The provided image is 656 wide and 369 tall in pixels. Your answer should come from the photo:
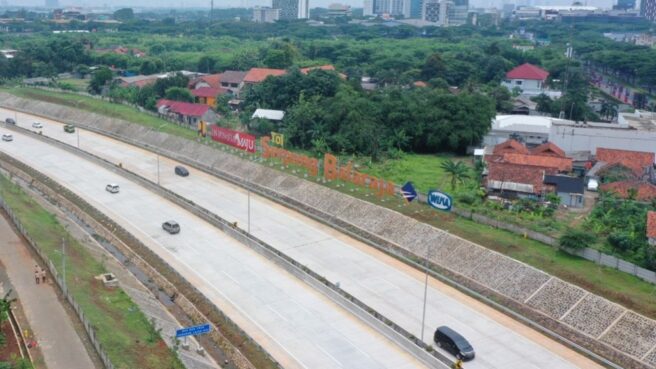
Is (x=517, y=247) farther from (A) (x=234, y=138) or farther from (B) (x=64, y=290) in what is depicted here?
(A) (x=234, y=138)

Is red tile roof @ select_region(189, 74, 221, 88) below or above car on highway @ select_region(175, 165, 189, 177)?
above

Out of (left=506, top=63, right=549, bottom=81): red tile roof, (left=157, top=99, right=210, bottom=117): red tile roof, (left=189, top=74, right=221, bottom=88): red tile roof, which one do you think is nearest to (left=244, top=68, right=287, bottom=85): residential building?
(left=189, top=74, right=221, bottom=88): red tile roof

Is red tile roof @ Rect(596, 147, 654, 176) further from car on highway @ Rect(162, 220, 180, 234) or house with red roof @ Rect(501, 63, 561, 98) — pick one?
house with red roof @ Rect(501, 63, 561, 98)

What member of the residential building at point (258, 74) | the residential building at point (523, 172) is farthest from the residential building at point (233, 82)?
the residential building at point (523, 172)

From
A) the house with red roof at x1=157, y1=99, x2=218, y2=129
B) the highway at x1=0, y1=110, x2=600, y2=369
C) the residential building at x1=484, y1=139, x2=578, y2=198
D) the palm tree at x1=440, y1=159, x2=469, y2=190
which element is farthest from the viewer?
the house with red roof at x1=157, y1=99, x2=218, y2=129

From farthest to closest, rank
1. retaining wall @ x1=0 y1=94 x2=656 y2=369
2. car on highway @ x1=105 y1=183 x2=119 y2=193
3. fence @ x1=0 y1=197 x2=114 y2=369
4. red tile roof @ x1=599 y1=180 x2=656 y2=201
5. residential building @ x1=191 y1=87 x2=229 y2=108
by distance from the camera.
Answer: residential building @ x1=191 y1=87 x2=229 y2=108
car on highway @ x1=105 y1=183 x2=119 y2=193
red tile roof @ x1=599 y1=180 x2=656 y2=201
retaining wall @ x1=0 y1=94 x2=656 y2=369
fence @ x1=0 y1=197 x2=114 y2=369

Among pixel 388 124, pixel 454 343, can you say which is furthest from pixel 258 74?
pixel 454 343

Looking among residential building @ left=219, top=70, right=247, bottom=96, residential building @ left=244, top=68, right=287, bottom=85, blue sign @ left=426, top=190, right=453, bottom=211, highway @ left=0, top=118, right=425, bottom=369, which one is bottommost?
highway @ left=0, top=118, right=425, bottom=369
